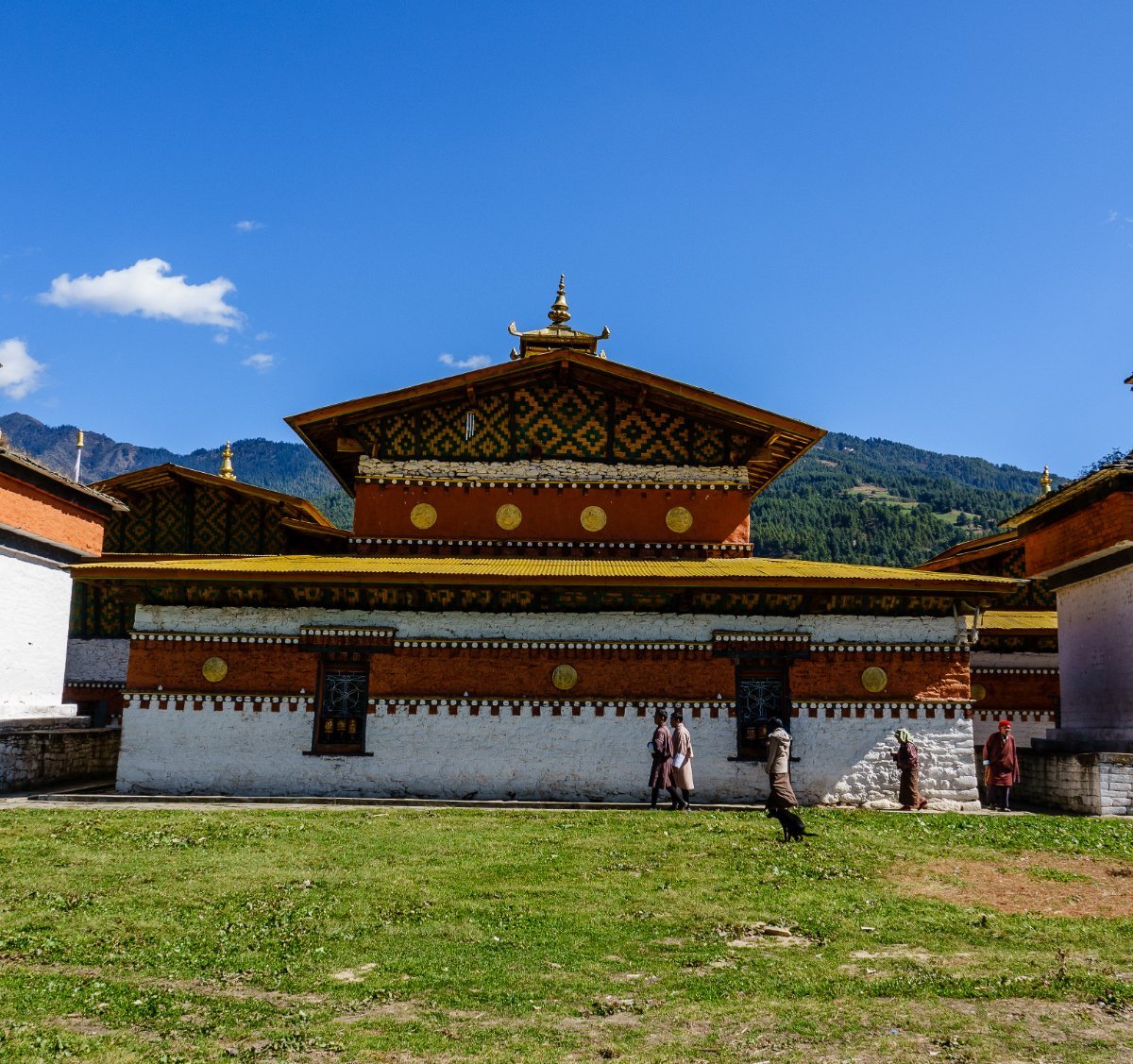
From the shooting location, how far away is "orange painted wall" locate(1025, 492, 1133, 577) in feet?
57.1

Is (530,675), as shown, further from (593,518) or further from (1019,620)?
(1019,620)

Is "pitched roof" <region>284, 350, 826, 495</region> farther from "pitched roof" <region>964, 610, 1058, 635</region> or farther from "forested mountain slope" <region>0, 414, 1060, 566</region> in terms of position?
"forested mountain slope" <region>0, 414, 1060, 566</region>

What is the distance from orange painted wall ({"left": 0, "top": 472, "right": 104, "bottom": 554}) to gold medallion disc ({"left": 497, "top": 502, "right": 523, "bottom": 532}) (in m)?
9.14

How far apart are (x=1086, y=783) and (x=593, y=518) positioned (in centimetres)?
968

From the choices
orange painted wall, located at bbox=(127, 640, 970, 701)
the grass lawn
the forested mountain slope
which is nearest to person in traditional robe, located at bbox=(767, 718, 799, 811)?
the grass lawn

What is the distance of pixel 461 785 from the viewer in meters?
16.6

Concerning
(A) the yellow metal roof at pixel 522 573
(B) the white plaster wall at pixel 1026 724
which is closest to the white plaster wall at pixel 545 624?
(A) the yellow metal roof at pixel 522 573

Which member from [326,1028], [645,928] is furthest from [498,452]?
[326,1028]

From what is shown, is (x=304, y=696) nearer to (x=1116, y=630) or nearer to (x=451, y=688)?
(x=451, y=688)

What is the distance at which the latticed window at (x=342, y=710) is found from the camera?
17.0 metres

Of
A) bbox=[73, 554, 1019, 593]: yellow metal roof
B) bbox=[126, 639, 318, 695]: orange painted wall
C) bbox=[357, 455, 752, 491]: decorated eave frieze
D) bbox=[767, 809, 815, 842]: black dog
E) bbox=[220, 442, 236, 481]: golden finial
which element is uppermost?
bbox=[220, 442, 236, 481]: golden finial

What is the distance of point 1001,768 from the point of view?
17.1 metres

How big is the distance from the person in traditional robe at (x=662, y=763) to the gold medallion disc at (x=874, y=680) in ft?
12.2

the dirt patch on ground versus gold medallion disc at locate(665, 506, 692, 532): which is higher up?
gold medallion disc at locate(665, 506, 692, 532)
